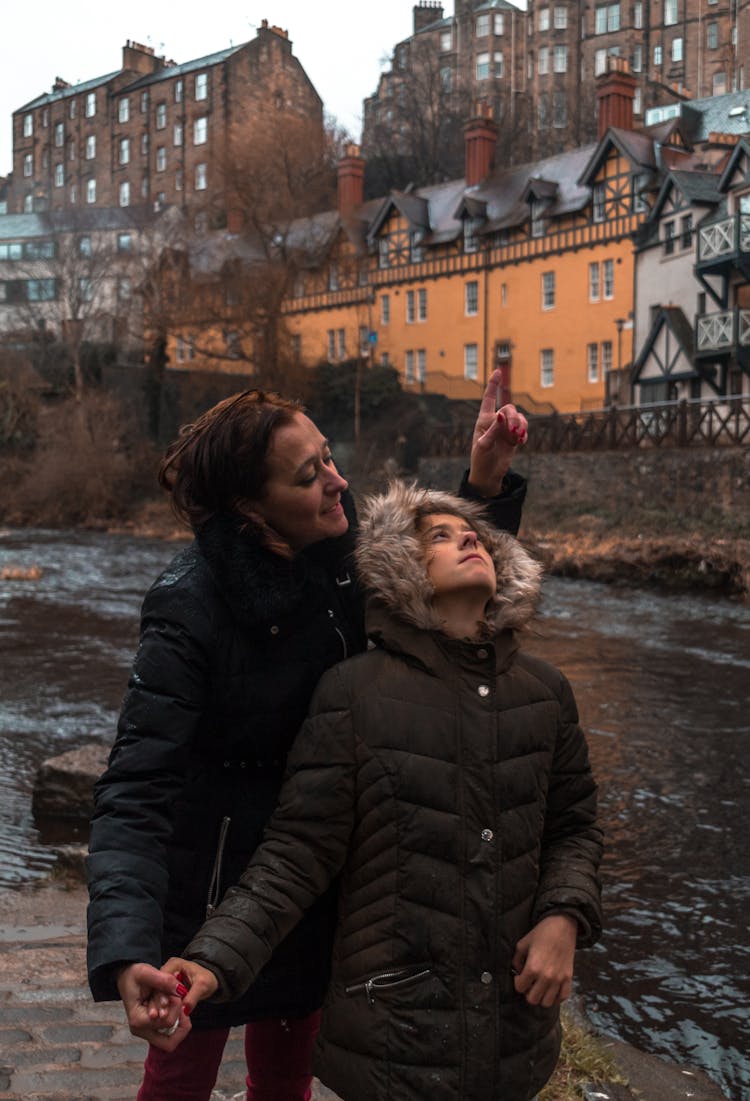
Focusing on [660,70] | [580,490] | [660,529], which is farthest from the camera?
[660,70]

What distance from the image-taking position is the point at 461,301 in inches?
1841

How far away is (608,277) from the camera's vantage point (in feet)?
133

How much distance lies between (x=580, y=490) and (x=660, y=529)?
4155 millimetres

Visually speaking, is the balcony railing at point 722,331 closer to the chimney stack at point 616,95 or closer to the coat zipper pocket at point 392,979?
the chimney stack at point 616,95

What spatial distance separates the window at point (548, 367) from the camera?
1688 inches

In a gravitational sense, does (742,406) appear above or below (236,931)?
above

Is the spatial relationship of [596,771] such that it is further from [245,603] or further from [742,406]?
[742,406]

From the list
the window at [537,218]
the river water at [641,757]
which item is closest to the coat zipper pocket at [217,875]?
the river water at [641,757]

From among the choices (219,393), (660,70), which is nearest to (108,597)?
(219,393)

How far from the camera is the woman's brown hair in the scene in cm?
259

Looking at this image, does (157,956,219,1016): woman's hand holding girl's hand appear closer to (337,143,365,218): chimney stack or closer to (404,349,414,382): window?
(404,349,414,382): window

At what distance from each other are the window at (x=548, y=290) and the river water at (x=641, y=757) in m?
22.4

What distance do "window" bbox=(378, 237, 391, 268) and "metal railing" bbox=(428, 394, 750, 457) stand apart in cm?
1800

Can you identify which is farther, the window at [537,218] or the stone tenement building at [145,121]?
the stone tenement building at [145,121]
